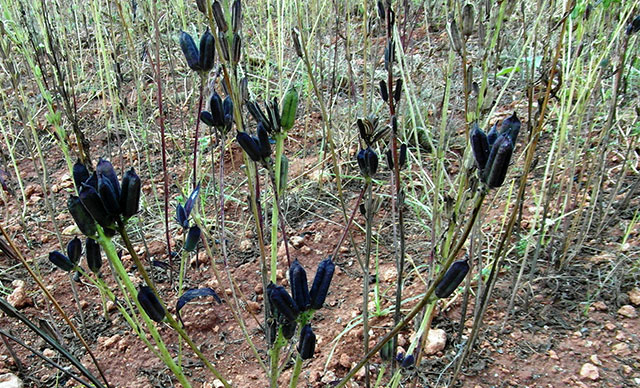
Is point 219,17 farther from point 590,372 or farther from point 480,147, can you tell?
point 590,372

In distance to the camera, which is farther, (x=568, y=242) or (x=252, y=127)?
(x=252, y=127)

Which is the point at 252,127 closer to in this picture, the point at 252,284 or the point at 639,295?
the point at 252,284

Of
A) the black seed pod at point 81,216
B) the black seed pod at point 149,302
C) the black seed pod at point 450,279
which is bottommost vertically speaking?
the black seed pod at point 149,302

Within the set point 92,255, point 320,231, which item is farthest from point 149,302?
point 320,231

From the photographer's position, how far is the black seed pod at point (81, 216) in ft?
2.10

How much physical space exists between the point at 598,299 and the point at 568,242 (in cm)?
17

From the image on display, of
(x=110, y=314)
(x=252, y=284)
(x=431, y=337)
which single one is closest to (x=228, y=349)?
(x=252, y=284)

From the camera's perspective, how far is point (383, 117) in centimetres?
243

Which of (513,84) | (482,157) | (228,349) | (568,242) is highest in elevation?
(482,157)

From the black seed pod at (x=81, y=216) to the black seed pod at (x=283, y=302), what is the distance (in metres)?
0.25

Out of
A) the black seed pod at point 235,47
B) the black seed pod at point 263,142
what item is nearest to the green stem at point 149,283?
the black seed pod at point 263,142

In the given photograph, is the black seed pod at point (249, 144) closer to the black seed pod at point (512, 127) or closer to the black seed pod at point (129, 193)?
the black seed pod at point (129, 193)

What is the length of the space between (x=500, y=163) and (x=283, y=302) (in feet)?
1.05

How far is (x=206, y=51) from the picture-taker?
2.82 feet
